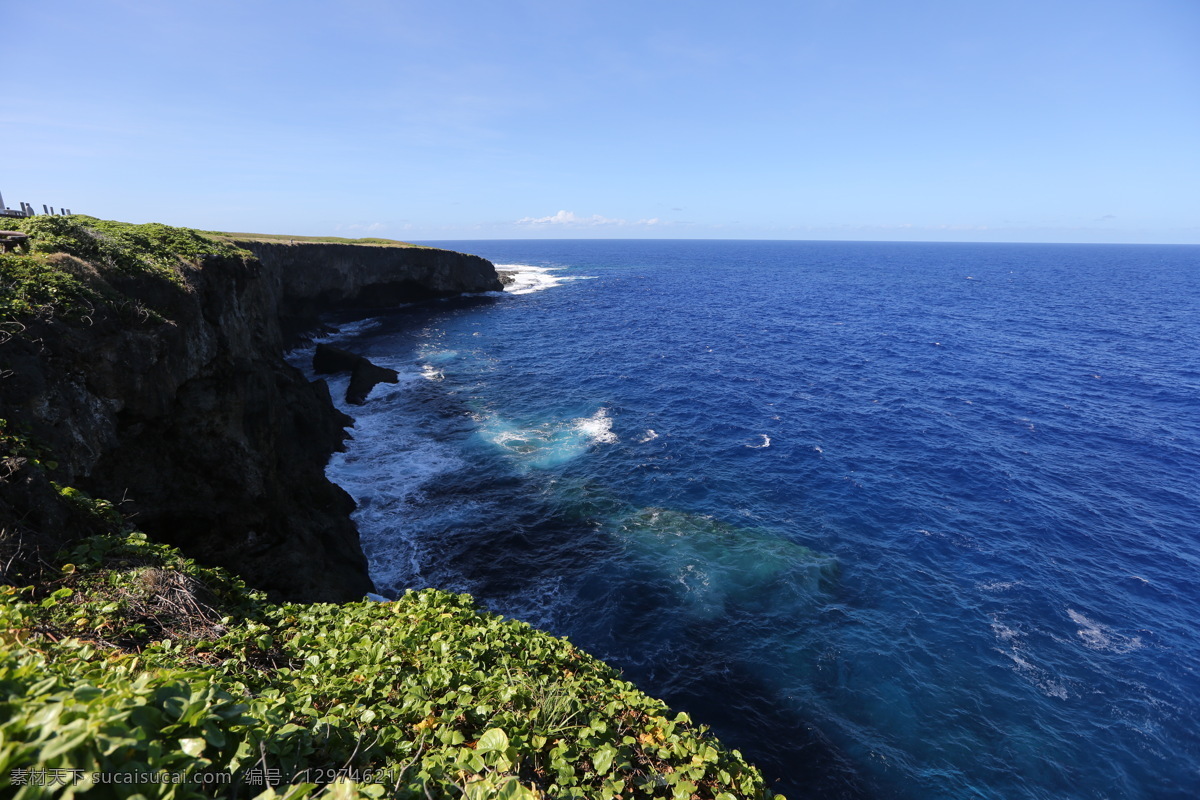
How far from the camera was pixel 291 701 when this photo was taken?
6.29m

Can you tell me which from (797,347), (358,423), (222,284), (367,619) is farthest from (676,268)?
(367,619)

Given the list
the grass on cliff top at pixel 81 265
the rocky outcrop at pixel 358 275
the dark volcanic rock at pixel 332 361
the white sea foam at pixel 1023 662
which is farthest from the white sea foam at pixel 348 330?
the white sea foam at pixel 1023 662

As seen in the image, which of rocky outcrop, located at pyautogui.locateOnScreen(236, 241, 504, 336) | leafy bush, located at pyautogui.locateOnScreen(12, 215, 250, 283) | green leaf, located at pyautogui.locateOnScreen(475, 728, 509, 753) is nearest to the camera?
green leaf, located at pyautogui.locateOnScreen(475, 728, 509, 753)

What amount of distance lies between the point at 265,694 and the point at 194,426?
16.0 meters

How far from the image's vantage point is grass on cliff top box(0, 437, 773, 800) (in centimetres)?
322

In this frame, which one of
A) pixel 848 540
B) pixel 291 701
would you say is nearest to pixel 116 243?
pixel 291 701

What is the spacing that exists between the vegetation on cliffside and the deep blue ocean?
10.8 m

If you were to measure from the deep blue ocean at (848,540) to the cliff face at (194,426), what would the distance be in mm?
3998

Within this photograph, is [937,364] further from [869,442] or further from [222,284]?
[222,284]

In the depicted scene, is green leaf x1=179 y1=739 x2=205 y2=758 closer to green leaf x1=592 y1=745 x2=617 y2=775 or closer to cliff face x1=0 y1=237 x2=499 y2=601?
green leaf x1=592 y1=745 x2=617 y2=775

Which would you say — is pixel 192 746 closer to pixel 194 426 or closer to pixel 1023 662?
pixel 194 426

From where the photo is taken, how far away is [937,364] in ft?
174

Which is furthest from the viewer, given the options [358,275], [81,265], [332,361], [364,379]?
[358,275]

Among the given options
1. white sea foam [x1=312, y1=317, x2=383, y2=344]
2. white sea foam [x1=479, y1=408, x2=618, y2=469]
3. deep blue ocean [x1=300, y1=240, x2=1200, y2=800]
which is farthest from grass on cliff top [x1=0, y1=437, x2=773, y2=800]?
white sea foam [x1=312, y1=317, x2=383, y2=344]
